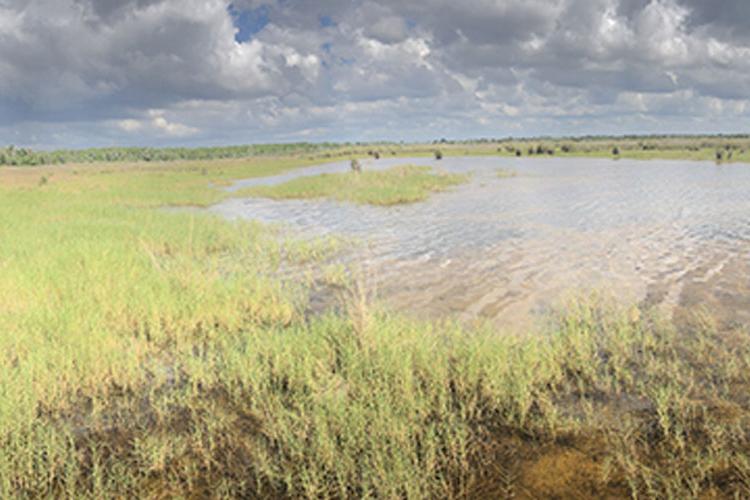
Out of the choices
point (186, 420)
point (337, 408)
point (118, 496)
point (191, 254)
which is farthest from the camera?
point (191, 254)

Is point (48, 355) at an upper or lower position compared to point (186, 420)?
upper

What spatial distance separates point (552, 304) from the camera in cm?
1015

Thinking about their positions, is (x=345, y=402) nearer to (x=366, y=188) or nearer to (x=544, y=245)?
(x=544, y=245)

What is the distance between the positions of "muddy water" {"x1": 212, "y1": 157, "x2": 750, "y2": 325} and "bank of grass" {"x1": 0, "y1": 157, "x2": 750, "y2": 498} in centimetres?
154

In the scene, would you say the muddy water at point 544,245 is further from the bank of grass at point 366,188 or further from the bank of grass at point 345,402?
the bank of grass at point 366,188

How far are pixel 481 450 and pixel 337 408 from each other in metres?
1.63

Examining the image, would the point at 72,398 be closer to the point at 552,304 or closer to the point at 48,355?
the point at 48,355

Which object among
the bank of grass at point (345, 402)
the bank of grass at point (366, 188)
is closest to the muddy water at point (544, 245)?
the bank of grass at point (345, 402)

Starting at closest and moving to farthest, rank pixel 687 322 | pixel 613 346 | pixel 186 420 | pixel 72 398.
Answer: pixel 186 420
pixel 72 398
pixel 613 346
pixel 687 322

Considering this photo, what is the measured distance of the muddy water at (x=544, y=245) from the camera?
35.0 feet

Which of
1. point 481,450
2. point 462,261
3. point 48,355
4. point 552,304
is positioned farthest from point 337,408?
point 462,261

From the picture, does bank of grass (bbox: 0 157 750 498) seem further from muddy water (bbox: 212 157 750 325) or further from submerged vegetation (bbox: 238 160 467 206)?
submerged vegetation (bbox: 238 160 467 206)

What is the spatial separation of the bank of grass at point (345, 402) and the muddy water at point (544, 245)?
5.05ft

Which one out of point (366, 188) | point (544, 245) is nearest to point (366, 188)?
point (366, 188)
